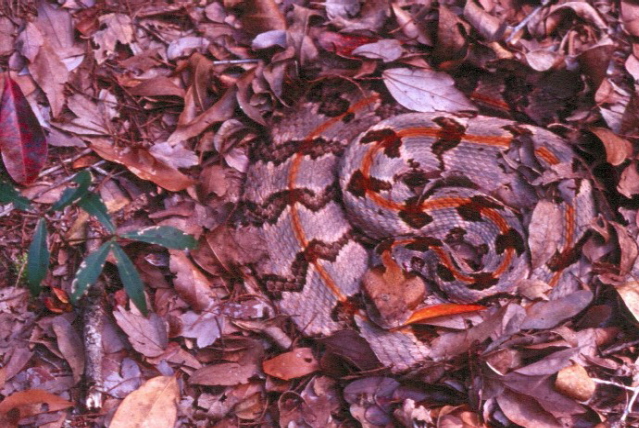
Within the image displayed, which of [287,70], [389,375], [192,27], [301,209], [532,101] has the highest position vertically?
[192,27]

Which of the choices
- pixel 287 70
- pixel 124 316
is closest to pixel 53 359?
pixel 124 316

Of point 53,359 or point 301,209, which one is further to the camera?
point 301,209

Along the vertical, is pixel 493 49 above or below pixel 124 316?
above

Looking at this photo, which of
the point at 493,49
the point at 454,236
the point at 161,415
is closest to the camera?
the point at 161,415

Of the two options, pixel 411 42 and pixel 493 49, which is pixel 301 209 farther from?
pixel 493 49

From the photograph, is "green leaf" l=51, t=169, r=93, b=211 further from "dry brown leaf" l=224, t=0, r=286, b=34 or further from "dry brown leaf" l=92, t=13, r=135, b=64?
"dry brown leaf" l=224, t=0, r=286, b=34

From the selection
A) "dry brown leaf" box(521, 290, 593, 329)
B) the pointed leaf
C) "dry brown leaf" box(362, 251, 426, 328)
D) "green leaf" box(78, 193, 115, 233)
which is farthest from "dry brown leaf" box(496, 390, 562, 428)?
"green leaf" box(78, 193, 115, 233)

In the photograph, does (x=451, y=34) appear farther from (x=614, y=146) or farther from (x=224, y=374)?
(x=224, y=374)
